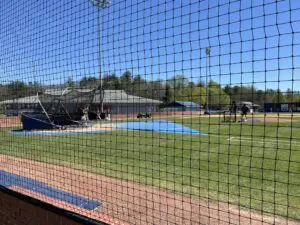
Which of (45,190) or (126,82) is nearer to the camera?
(126,82)

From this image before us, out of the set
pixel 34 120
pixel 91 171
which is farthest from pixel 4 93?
pixel 34 120

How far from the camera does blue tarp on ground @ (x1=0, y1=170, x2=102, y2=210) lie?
480 centimetres

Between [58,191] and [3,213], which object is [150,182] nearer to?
Answer: [58,191]

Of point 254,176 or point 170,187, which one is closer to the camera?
point 170,187

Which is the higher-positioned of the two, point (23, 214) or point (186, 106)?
point (186, 106)

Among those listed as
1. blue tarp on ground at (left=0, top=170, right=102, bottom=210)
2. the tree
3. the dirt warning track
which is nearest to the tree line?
the tree

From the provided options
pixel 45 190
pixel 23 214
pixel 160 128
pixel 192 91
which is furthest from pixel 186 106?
pixel 160 128

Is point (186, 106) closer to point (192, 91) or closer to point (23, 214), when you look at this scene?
point (192, 91)

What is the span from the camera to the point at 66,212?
12.9ft

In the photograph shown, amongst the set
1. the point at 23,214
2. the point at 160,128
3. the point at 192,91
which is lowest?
the point at 23,214

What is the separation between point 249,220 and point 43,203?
2.32 meters

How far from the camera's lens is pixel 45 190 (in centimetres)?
544

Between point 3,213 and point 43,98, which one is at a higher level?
point 43,98

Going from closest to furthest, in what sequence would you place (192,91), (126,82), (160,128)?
(192,91)
(126,82)
(160,128)
